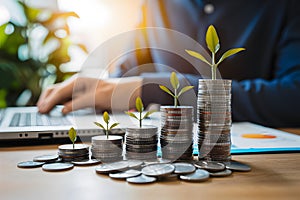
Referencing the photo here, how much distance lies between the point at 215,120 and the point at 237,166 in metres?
0.07

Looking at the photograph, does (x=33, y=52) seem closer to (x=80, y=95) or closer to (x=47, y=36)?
(x=47, y=36)

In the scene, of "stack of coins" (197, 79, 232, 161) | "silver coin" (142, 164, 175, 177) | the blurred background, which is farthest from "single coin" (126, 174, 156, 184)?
the blurred background

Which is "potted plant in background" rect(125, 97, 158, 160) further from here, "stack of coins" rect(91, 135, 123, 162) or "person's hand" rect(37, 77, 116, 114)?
"person's hand" rect(37, 77, 116, 114)

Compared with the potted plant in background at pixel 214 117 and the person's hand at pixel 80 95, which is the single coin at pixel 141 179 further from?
the person's hand at pixel 80 95

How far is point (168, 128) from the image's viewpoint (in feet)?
1.51

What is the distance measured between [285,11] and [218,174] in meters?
1.02

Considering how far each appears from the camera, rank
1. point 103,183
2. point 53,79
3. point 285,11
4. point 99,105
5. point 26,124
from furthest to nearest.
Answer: point 53,79 < point 285,11 < point 99,105 < point 26,124 < point 103,183

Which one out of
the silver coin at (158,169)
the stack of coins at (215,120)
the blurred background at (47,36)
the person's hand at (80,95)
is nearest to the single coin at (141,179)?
the silver coin at (158,169)

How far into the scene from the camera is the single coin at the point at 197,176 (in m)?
0.38

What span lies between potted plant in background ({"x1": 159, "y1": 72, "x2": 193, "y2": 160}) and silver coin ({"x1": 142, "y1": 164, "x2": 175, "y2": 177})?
0.17 feet

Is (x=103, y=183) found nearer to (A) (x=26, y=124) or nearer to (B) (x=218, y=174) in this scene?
(B) (x=218, y=174)

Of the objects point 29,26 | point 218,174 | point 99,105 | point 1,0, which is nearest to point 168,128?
point 218,174

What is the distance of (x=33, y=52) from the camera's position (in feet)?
6.28

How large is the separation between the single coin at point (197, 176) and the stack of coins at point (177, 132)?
64 mm
